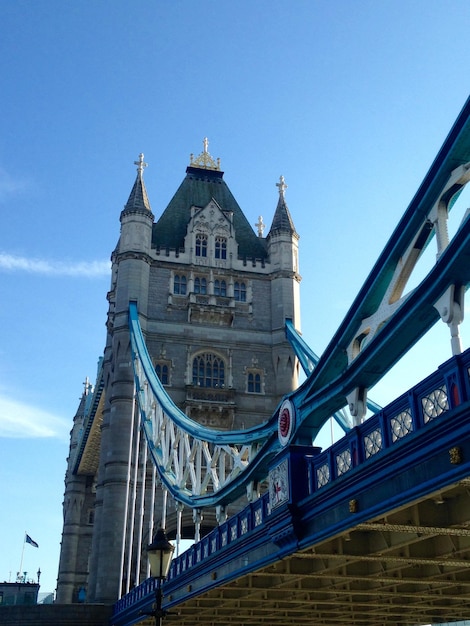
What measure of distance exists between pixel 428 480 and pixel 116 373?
35.2 m

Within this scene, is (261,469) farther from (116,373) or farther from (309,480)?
(116,373)

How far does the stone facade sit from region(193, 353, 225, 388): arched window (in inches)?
2.5

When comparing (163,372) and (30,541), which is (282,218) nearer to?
(163,372)

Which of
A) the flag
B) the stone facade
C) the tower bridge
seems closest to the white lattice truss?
the tower bridge

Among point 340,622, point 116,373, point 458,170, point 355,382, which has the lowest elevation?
point 340,622

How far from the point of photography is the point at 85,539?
5897 centimetres

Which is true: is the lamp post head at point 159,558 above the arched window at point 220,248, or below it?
below

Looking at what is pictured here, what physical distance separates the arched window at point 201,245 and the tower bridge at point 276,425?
3.7 inches

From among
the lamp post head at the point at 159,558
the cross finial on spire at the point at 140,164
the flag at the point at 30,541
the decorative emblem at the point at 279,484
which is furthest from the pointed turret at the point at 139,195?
the lamp post head at the point at 159,558

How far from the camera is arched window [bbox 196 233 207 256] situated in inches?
1978

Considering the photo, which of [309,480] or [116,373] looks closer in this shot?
[309,480]

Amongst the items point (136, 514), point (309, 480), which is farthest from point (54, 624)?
point (309, 480)

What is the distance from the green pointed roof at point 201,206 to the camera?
2009 inches

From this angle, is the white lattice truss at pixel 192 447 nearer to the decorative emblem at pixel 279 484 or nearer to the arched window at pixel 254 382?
the decorative emblem at pixel 279 484
